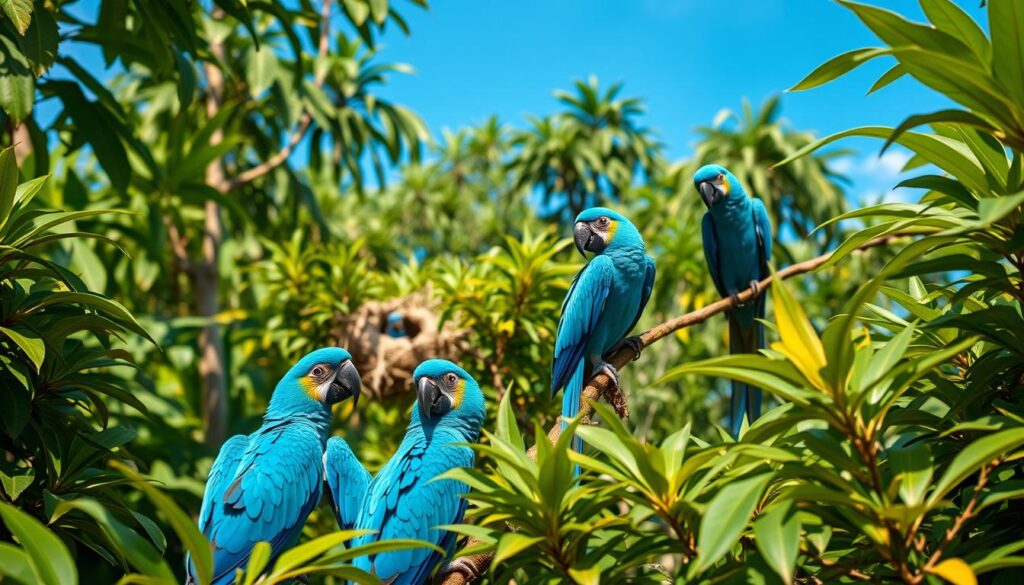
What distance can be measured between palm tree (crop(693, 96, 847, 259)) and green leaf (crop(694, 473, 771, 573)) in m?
6.21

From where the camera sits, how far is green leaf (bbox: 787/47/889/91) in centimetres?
153

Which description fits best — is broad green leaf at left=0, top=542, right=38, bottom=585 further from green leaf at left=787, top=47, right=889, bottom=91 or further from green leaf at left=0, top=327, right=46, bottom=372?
green leaf at left=787, top=47, right=889, bottom=91

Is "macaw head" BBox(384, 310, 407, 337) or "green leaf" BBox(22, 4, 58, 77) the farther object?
"macaw head" BBox(384, 310, 407, 337)

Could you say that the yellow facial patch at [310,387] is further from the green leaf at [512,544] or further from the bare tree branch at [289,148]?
the bare tree branch at [289,148]

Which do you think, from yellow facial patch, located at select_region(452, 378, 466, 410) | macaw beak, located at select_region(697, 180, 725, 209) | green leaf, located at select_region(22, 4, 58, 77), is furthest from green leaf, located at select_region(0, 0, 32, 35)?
macaw beak, located at select_region(697, 180, 725, 209)

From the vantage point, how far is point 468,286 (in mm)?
4086

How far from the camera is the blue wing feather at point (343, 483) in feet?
7.42

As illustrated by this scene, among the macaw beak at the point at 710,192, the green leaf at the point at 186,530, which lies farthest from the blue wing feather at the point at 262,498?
the macaw beak at the point at 710,192

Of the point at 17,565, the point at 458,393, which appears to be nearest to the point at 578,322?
the point at 458,393

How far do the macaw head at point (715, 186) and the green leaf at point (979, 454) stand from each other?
1951mm

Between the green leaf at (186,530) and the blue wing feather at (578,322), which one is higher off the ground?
the blue wing feather at (578,322)

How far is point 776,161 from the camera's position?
24.6 feet

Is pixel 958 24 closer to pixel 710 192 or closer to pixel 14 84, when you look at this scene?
pixel 710 192

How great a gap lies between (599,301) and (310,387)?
0.97 metres
